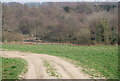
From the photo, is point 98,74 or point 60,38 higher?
point 98,74

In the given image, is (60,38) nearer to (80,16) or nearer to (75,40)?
(75,40)

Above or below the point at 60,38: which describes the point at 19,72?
above

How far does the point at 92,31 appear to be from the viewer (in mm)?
36781

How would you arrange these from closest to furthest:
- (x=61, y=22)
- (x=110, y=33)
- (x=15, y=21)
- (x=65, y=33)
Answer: (x=110, y=33)
(x=65, y=33)
(x=61, y=22)
(x=15, y=21)

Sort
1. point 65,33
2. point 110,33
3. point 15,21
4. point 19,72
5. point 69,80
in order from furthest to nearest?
point 15,21
point 65,33
point 110,33
point 19,72
point 69,80

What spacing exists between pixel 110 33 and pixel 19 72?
82.9ft

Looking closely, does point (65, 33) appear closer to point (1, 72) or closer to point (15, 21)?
point (15, 21)

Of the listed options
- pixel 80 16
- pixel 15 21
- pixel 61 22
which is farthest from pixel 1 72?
pixel 80 16

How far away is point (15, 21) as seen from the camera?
48625 millimetres

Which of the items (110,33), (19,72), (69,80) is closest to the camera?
(69,80)

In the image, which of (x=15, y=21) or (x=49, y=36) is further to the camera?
(x=15, y=21)

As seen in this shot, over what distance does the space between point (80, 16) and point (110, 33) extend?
58.2 ft

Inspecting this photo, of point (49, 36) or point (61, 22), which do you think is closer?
point (49, 36)

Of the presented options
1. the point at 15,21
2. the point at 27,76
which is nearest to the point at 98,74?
the point at 27,76
